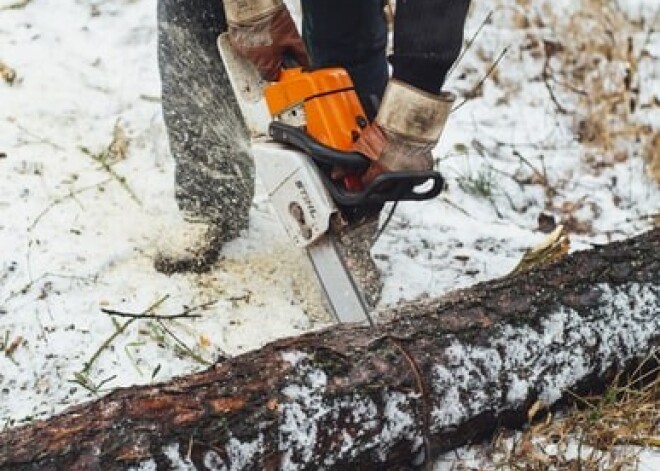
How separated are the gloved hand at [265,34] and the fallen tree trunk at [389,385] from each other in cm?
61

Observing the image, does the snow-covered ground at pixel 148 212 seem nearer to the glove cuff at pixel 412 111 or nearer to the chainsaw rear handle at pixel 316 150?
the chainsaw rear handle at pixel 316 150

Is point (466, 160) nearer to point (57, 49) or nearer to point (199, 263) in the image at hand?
point (199, 263)

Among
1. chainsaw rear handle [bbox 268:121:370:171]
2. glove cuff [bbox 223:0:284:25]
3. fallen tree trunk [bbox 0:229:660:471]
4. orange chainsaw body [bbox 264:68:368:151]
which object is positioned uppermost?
glove cuff [bbox 223:0:284:25]

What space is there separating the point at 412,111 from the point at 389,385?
546 millimetres

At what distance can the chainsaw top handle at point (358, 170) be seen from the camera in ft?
6.86

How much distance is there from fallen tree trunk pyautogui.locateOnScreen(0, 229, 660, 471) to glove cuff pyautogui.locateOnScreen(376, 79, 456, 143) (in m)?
0.31

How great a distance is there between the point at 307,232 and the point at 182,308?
0.36 meters

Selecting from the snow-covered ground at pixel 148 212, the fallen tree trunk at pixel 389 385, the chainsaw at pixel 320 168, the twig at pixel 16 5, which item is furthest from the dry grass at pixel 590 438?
the twig at pixel 16 5

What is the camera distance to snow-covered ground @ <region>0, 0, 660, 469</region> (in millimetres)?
2285

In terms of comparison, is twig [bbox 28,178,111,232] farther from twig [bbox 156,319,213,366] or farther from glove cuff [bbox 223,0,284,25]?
glove cuff [bbox 223,0,284,25]

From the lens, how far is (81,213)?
8.69ft

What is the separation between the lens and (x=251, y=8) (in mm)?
2225

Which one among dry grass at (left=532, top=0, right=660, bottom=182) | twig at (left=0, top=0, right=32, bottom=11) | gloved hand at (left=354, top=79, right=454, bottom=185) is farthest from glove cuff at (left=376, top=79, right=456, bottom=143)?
twig at (left=0, top=0, right=32, bottom=11)

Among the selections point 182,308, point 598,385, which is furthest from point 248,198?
point 598,385
